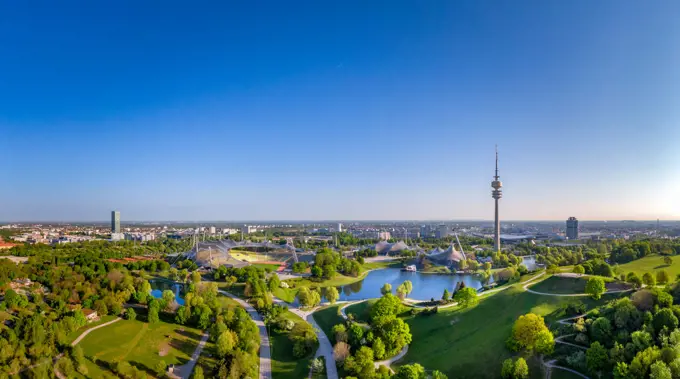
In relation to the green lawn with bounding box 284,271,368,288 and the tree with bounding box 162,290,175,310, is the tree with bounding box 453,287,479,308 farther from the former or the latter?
the tree with bounding box 162,290,175,310

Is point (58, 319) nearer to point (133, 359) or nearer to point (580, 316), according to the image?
point (133, 359)

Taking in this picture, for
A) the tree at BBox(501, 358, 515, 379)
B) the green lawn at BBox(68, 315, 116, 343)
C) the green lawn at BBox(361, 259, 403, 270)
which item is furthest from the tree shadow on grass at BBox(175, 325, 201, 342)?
the green lawn at BBox(361, 259, 403, 270)

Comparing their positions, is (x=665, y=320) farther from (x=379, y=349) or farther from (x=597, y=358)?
(x=379, y=349)

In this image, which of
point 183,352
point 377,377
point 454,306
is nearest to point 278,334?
point 183,352

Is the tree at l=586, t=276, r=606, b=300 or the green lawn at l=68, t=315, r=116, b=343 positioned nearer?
the tree at l=586, t=276, r=606, b=300

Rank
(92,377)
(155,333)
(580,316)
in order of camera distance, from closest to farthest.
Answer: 1. (92,377)
2. (580,316)
3. (155,333)

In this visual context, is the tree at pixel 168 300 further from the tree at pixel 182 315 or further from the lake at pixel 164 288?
the lake at pixel 164 288
